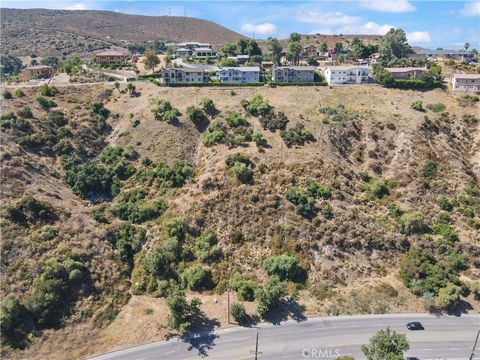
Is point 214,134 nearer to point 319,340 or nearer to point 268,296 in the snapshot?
point 268,296

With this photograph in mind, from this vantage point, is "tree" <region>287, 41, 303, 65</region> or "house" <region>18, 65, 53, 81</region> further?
"tree" <region>287, 41, 303, 65</region>

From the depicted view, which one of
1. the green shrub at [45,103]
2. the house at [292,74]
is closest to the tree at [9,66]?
the green shrub at [45,103]

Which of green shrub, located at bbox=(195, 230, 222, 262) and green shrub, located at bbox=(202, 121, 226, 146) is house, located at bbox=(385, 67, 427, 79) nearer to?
green shrub, located at bbox=(202, 121, 226, 146)

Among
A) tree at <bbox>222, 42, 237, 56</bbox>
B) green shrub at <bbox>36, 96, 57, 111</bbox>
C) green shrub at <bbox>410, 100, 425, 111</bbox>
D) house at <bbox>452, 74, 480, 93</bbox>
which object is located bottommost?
green shrub at <bbox>36, 96, 57, 111</bbox>

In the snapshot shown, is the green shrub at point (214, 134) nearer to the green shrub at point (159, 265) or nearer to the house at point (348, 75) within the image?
the green shrub at point (159, 265)

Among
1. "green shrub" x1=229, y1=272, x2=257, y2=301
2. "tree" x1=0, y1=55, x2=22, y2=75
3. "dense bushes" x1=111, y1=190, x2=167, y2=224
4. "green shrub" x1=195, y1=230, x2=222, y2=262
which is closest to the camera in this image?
"green shrub" x1=229, y1=272, x2=257, y2=301

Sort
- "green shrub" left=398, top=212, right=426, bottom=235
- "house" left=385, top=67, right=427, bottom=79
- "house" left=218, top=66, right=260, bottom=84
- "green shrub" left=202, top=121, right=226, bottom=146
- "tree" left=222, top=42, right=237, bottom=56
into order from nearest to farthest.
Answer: "green shrub" left=398, top=212, right=426, bottom=235 → "green shrub" left=202, top=121, right=226, bottom=146 → "house" left=385, top=67, right=427, bottom=79 → "house" left=218, top=66, right=260, bottom=84 → "tree" left=222, top=42, right=237, bottom=56

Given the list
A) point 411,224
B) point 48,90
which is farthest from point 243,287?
point 48,90

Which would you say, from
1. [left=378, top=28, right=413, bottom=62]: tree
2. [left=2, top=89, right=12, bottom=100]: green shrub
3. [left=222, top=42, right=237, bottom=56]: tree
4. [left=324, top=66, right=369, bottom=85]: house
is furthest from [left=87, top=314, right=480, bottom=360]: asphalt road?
[left=222, top=42, right=237, bottom=56]: tree
